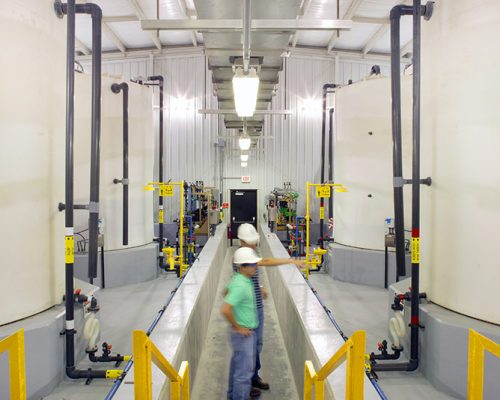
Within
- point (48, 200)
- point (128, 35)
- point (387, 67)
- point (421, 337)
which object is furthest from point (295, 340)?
point (387, 67)

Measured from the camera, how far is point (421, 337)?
3.84 m

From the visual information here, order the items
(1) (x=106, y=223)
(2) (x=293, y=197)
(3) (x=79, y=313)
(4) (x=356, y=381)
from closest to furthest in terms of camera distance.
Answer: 1. (4) (x=356, y=381)
2. (3) (x=79, y=313)
3. (1) (x=106, y=223)
4. (2) (x=293, y=197)

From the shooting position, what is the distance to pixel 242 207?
15.2 metres

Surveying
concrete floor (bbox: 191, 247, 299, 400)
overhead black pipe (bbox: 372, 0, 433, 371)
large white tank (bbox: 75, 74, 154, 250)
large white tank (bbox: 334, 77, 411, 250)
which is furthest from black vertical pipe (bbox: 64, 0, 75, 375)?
large white tank (bbox: 334, 77, 411, 250)

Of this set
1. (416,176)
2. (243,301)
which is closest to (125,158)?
(243,301)

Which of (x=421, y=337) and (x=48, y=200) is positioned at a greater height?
(x=48, y=200)

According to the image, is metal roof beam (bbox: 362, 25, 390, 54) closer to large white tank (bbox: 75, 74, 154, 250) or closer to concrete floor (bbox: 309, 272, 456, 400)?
large white tank (bbox: 75, 74, 154, 250)

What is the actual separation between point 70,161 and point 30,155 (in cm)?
37

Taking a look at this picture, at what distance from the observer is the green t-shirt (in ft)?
10.6

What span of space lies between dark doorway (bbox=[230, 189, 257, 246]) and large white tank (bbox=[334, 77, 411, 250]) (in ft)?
23.4

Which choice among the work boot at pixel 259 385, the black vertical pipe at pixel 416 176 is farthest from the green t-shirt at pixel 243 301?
the black vertical pipe at pixel 416 176

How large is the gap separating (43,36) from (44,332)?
9.81 ft

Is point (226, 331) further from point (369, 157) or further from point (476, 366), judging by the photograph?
point (369, 157)

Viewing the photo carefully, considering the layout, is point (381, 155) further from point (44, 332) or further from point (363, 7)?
point (44, 332)
